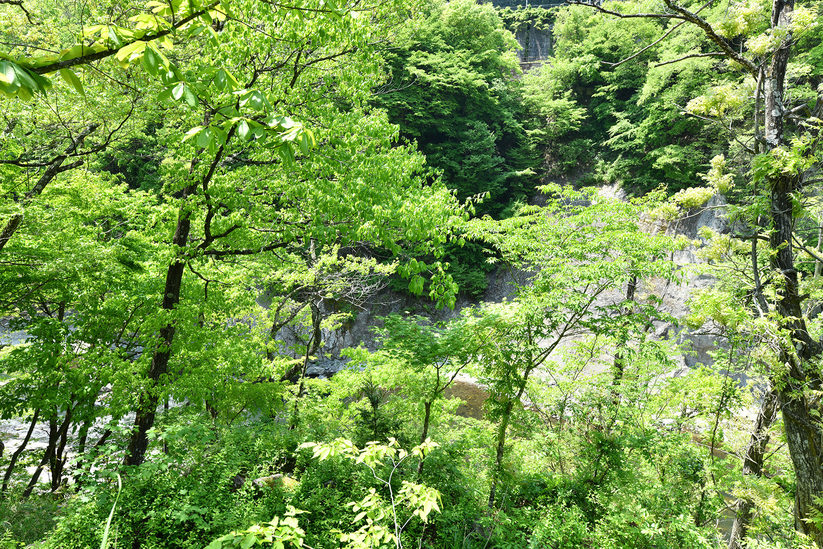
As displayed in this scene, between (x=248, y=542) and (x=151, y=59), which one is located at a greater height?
(x=151, y=59)

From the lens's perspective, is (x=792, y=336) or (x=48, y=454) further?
(x=48, y=454)

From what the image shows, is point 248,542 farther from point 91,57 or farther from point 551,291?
point 551,291

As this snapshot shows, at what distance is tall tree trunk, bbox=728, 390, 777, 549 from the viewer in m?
5.50

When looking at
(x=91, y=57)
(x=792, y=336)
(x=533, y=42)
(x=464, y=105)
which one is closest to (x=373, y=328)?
(x=91, y=57)

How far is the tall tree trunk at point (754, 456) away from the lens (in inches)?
216

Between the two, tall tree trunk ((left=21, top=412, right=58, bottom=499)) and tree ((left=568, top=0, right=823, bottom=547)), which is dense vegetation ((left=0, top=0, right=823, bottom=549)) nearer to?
tree ((left=568, top=0, right=823, bottom=547))

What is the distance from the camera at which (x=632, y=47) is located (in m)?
22.9

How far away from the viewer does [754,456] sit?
233 inches

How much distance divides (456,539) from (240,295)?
4871mm

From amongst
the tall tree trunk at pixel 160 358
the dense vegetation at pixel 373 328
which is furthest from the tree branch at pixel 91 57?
the tall tree trunk at pixel 160 358

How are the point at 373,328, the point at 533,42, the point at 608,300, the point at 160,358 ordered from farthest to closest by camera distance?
the point at 533,42
the point at 608,300
the point at 373,328
the point at 160,358

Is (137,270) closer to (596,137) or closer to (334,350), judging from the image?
(334,350)

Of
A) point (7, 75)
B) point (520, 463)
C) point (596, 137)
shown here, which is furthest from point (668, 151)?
point (7, 75)

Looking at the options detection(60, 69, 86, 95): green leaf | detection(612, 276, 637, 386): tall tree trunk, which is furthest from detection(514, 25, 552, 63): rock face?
detection(60, 69, 86, 95): green leaf
